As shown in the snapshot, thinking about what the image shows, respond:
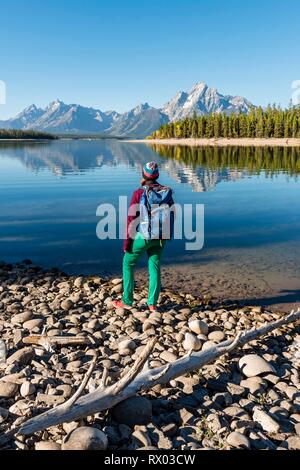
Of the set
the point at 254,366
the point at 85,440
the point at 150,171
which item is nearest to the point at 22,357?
the point at 85,440

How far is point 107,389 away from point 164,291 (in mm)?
6354

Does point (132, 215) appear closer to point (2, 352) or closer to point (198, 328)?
point (198, 328)

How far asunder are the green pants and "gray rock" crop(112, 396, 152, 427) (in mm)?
3985

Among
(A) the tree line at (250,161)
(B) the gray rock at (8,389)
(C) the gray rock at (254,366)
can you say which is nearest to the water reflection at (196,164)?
(A) the tree line at (250,161)

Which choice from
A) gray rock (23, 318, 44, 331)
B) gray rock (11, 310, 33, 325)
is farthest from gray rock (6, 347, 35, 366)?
gray rock (11, 310, 33, 325)

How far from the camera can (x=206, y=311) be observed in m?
9.92

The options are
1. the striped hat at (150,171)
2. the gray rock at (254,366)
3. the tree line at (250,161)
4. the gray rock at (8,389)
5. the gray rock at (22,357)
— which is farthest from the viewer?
the tree line at (250,161)

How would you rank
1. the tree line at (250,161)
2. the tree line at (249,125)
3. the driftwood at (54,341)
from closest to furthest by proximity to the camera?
the driftwood at (54,341) < the tree line at (250,161) < the tree line at (249,125)

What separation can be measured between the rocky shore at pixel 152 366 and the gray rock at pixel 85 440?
1cm

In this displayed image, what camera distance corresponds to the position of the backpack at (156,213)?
8.44 m

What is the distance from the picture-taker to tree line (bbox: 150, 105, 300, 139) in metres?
155

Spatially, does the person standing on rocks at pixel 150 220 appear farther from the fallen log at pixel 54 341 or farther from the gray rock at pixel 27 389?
the gray rock at pixel 27 389
